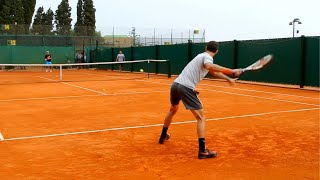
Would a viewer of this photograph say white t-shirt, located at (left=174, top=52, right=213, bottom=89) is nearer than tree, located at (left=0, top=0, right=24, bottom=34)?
Yes

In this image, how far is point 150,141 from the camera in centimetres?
637

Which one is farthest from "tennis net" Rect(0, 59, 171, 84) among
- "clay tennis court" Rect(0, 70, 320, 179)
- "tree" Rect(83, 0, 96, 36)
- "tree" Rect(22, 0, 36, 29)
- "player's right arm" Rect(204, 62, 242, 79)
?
"tree" Rect(83, 0, 96, 36)

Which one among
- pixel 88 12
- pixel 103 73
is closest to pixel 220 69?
pixel 103 73

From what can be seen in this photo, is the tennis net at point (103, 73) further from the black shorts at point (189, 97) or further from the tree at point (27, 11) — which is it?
the tree at point (27, 11)

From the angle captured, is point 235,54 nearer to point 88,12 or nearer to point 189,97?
point 189,97

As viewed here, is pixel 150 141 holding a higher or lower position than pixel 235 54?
lower

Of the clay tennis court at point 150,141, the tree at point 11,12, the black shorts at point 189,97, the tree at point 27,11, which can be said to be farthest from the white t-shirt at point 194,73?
the tree at point 27,11

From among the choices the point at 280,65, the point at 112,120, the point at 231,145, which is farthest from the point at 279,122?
the point at 280,65

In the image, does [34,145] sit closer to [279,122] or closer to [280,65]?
[279,122]

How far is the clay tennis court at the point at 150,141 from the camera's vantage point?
4805 millimetres

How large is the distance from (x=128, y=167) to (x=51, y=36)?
33530 millimetres

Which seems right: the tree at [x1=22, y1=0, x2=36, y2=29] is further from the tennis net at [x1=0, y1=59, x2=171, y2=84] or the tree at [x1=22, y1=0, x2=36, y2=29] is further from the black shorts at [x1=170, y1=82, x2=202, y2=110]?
the black shorts at [x1=170, y1=82, x2=202, y2=110]

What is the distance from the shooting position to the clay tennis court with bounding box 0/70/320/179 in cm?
480

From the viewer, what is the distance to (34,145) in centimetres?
609
